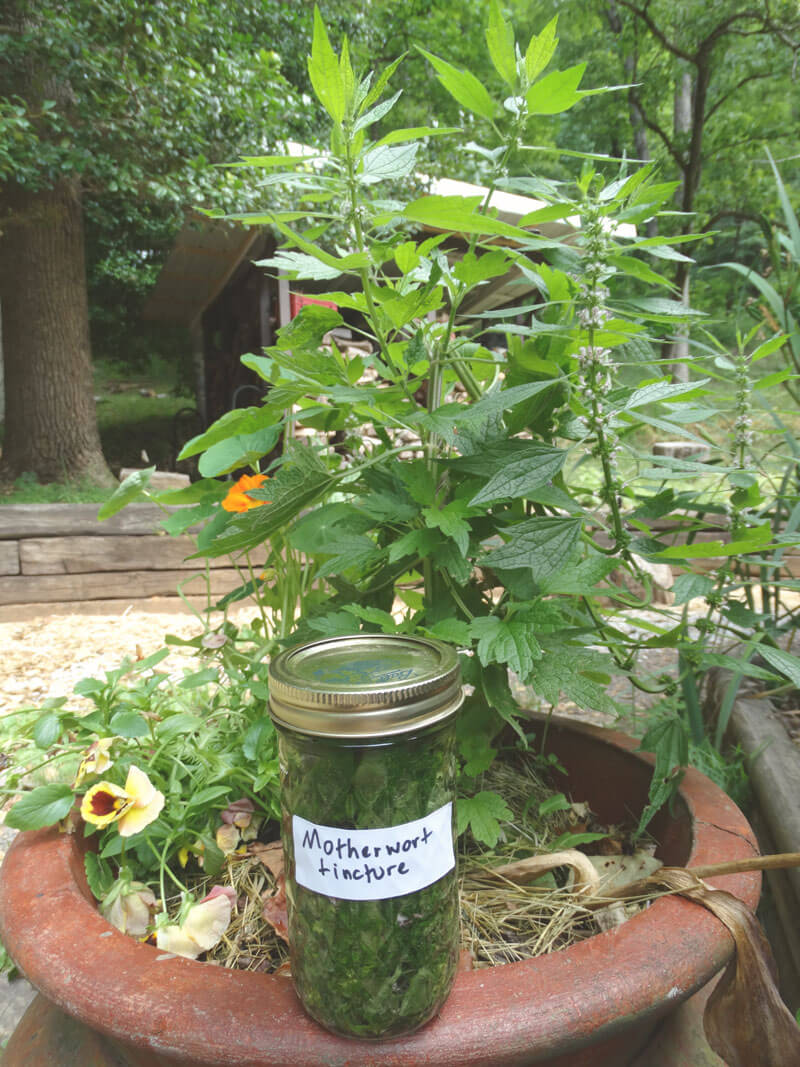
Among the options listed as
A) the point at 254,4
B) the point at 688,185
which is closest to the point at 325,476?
the point at 254,4

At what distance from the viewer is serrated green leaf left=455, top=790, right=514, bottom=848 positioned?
626 millimetres

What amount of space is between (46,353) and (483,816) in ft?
17.9

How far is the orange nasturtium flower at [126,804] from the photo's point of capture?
2.03ft

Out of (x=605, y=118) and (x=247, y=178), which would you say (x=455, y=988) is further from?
(x=605, y=118)

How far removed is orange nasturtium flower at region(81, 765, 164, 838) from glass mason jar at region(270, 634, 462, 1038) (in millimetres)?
246

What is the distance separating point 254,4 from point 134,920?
20.2ft

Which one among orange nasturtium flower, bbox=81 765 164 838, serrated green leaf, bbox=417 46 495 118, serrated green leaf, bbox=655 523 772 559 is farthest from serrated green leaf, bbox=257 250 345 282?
orange nasturtium flower, bbox=81 765 164 838

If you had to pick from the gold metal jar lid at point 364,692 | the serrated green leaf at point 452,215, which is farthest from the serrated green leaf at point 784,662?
the serrated green leaf at point 452,215

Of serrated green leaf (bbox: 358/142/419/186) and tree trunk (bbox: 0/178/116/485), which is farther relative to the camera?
tree trunk (bbox: 0/178/116/485)

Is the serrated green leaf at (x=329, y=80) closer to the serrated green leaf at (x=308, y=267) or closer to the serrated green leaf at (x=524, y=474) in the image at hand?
the serrated green leaf at (x=308, y=267)

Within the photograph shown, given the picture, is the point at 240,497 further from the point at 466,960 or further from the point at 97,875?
→ the point at 466,960

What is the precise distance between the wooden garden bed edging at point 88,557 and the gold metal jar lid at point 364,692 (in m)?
2.60

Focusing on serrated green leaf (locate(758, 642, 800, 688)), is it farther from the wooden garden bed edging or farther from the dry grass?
the wooden garden bed edging

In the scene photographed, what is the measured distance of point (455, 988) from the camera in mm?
457
